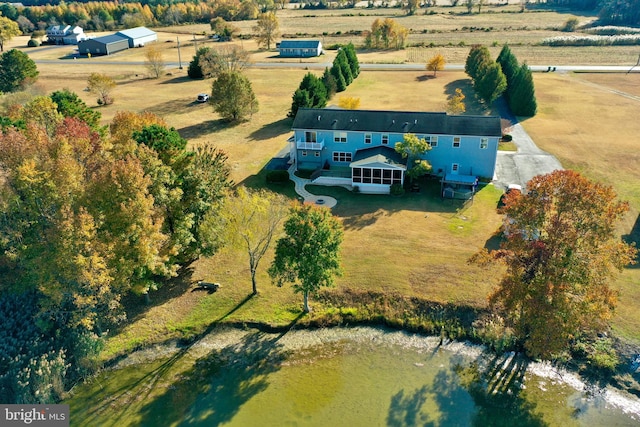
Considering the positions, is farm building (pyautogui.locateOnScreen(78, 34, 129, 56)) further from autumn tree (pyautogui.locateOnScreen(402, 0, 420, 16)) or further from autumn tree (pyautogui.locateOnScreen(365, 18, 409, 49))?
autumn tree (pyautogui.locateOnScreen(402, 0, 420, 16))

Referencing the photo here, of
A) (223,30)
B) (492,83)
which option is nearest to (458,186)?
(492,83)

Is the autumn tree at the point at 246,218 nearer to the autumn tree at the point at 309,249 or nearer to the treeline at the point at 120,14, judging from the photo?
the autumn tree at the point at 309,249

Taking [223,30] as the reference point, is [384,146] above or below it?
below

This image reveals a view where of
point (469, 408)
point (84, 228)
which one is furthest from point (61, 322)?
point (469, 408)

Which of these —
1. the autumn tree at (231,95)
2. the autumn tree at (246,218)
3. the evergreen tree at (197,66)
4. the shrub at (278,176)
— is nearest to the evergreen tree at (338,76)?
the autumn tree at (231,95)

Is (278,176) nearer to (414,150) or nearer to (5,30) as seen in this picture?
(414,150)

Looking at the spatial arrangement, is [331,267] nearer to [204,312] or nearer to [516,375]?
[204,312]

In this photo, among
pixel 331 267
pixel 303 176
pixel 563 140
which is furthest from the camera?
pixel 563 140
